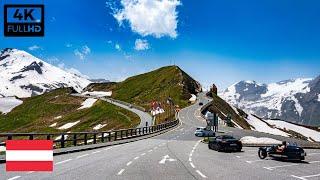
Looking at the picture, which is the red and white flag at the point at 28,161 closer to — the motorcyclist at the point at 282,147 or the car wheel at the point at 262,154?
the car wheel at the point at 262,154

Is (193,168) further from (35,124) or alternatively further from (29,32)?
(35,124)

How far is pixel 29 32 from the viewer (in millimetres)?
16531

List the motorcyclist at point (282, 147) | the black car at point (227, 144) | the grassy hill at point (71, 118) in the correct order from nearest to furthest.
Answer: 1. the motorcyclist at point (282, 147)
2. the black car at point (227, 144)
3. the grassy hill at point (71, 118)

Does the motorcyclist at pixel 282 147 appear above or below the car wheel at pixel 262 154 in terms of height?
above

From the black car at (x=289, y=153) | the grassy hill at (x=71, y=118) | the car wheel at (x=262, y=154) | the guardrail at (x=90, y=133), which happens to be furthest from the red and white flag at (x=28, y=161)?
the grassy hill at (x=71, y=118)

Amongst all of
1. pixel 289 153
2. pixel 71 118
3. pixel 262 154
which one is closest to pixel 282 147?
pixel 289 153

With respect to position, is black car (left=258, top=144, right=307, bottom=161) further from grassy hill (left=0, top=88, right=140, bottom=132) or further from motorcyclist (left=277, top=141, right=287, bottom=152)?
grassy hill (left=0, top=88, right=140, bottom=132)

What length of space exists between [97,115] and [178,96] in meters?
43.0

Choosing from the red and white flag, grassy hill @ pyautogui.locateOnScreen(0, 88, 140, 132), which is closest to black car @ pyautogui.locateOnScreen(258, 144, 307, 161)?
the red and white flag

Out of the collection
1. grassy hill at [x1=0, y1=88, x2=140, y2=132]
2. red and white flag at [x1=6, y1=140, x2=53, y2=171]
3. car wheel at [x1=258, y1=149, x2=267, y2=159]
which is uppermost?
grassy hill at [x1=0, y1=88, x2=140, y2=132]

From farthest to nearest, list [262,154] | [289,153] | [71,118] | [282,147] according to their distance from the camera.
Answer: [71,118] → [262,154] → [282,147] → [289,153]

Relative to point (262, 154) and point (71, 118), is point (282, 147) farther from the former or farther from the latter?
point (71, 118)

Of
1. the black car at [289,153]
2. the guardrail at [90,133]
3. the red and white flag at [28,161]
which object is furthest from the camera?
the guardrail at [90,133]

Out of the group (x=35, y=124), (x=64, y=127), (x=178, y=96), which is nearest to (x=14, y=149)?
(x=64, y=127)
